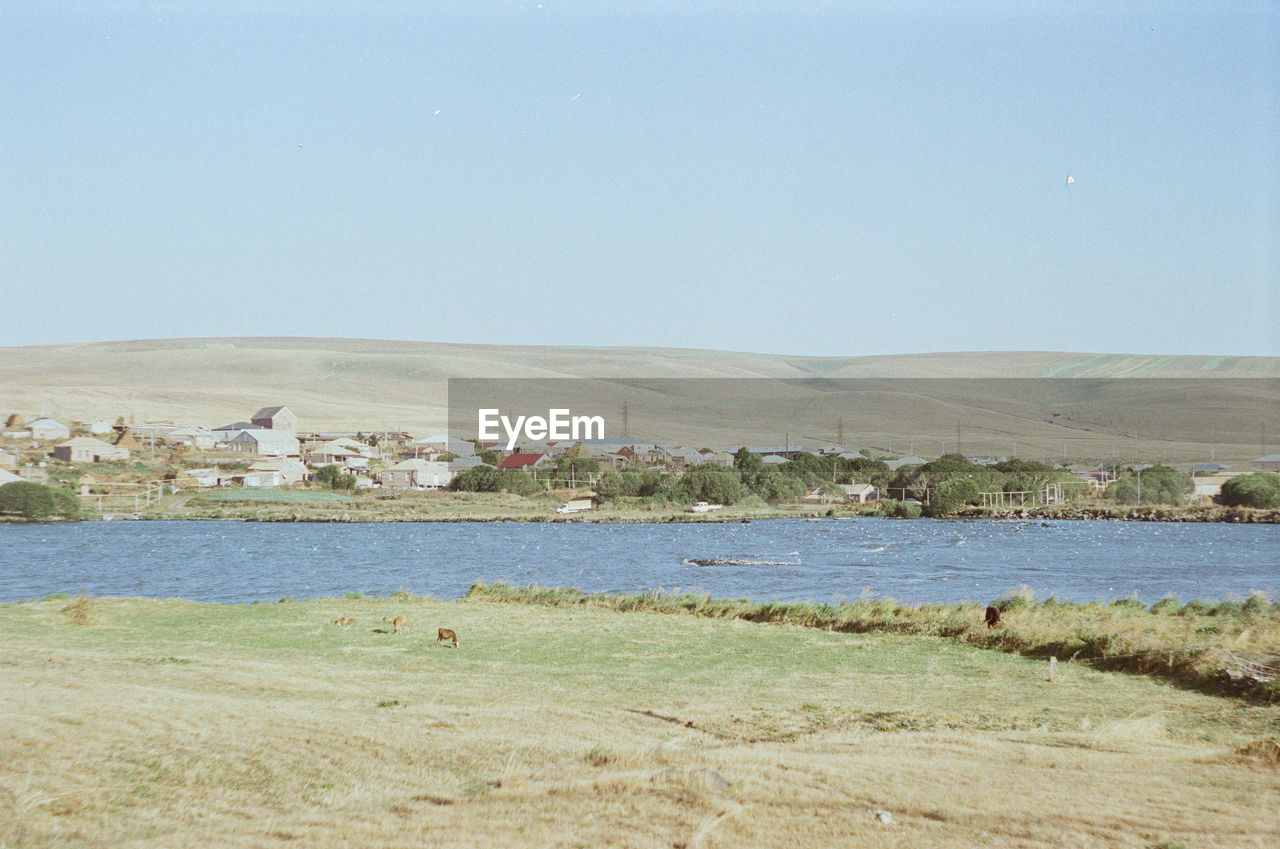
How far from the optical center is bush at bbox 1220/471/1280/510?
7256 cm

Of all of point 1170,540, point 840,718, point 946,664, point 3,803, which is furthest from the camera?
point 1170,540

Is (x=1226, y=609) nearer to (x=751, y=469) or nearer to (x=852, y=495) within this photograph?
(x=852, y=495)

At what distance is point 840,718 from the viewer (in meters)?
12.2

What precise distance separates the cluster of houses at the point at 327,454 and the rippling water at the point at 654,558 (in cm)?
1186

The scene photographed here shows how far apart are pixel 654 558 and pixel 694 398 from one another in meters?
88.4

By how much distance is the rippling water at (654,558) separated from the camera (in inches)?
1457

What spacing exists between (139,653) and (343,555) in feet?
110

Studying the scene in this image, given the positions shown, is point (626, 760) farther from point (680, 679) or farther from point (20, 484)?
point (20, 484)

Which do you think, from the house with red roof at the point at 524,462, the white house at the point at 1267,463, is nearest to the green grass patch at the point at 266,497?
the house with red roof at the point at 524,462

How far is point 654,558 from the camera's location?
1848 inches

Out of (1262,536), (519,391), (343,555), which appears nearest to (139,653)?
(343,555)

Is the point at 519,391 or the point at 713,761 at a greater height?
the point at 519,391

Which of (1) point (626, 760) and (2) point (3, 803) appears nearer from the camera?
(2) point (3, 803)

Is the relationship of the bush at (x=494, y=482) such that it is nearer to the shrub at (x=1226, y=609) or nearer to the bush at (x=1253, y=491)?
the bush at (x=1253, y=491)
